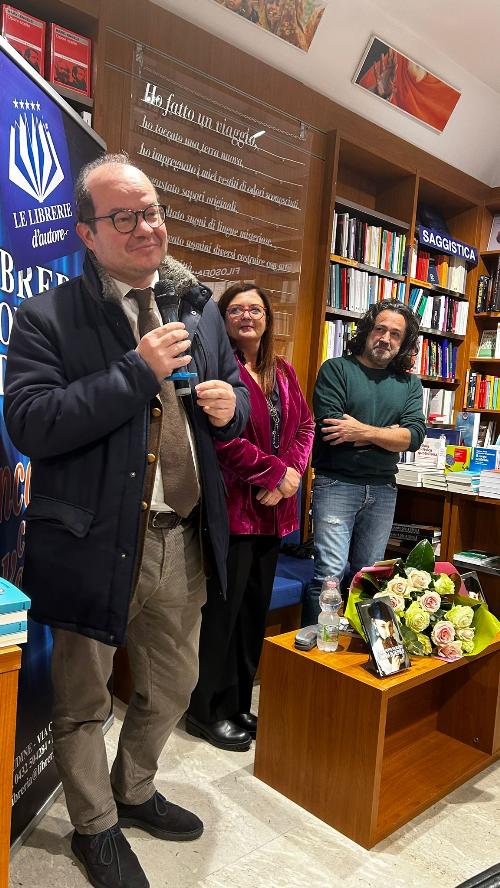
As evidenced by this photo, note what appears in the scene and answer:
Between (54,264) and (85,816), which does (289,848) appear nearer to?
(85,816)

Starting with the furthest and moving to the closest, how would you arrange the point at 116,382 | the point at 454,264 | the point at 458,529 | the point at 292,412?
the point at 454,264
the point at 458,529
the point at 292,412
the point at 116,382

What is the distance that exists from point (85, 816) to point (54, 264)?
141cm

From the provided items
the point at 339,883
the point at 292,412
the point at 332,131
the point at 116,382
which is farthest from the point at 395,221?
the point at 339,883

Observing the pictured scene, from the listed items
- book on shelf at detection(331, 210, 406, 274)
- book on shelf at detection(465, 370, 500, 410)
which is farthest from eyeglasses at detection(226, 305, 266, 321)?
book on shelf at detection(465, 370, 500, 410)

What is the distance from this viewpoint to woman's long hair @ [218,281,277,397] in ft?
7.82

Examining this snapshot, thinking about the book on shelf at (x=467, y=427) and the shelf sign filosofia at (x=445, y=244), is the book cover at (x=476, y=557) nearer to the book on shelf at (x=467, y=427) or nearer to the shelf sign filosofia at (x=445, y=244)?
the book on shelf at (x=467, y=427)

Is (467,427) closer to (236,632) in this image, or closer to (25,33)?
(236,632)

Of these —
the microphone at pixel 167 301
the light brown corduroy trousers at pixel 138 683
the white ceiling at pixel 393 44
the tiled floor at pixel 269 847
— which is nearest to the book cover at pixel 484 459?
the tiled floor at pixel 269 847

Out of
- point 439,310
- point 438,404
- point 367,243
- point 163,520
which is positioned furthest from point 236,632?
point 439,310

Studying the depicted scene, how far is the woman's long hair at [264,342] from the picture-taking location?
93.8 inches

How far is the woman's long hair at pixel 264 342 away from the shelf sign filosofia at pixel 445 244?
2396 millimetres

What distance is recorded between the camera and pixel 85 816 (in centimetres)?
158

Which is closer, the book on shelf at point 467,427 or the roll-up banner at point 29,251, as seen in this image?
the roll-up banner at point 29,251

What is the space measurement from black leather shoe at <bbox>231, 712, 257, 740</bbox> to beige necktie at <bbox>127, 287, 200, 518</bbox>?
4.06ft
